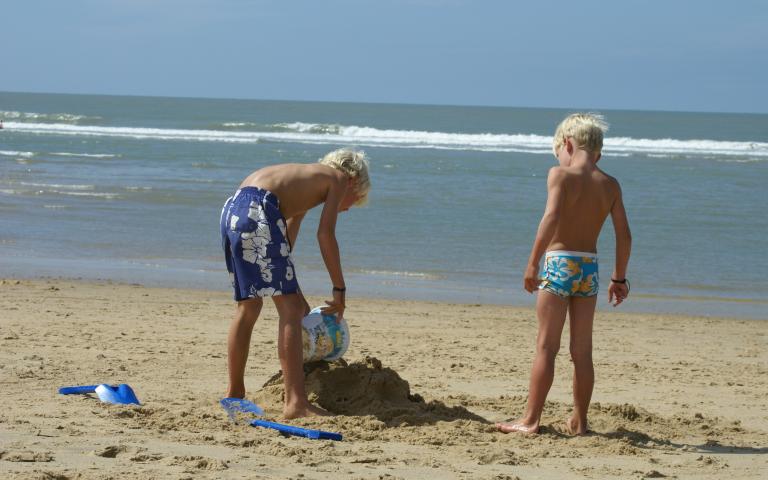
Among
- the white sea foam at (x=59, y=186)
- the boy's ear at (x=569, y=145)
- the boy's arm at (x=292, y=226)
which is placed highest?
the boy's ear at (x=569, y=145)

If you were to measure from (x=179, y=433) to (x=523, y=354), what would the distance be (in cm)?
342

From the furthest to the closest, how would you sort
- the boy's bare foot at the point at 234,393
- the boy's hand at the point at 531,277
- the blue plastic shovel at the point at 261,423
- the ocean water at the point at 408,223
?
the ocean water at the point at 408,223
the boy's bare foot at the point at 234,393
the blue plastic shovel at the point at 261,423
the boy's hand at the point at 531,277

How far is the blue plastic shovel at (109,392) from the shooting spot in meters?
5.51

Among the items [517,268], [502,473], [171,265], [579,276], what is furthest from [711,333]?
[171,265]

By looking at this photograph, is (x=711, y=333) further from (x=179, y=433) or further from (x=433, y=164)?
(x=433, y=164)

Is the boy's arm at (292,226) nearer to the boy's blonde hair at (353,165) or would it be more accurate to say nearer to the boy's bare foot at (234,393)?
the boy's blonde hair at (353,165)

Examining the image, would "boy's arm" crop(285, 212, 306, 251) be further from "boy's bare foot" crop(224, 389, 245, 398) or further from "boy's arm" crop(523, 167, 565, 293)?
"boy's arm" crop(523, 167, 565, 293)

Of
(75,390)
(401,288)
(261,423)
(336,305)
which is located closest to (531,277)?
(336,305)

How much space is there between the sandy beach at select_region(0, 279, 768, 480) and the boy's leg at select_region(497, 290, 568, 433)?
15cm

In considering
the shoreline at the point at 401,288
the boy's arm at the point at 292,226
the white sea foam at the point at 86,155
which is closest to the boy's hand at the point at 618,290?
the boy's arm at the point at 292,226

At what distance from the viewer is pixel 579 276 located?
4980mm

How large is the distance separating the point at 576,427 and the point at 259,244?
193 centimetres

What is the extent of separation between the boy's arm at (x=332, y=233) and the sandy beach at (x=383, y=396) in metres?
0.70

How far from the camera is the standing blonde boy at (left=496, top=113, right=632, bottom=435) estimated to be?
16.1ft
